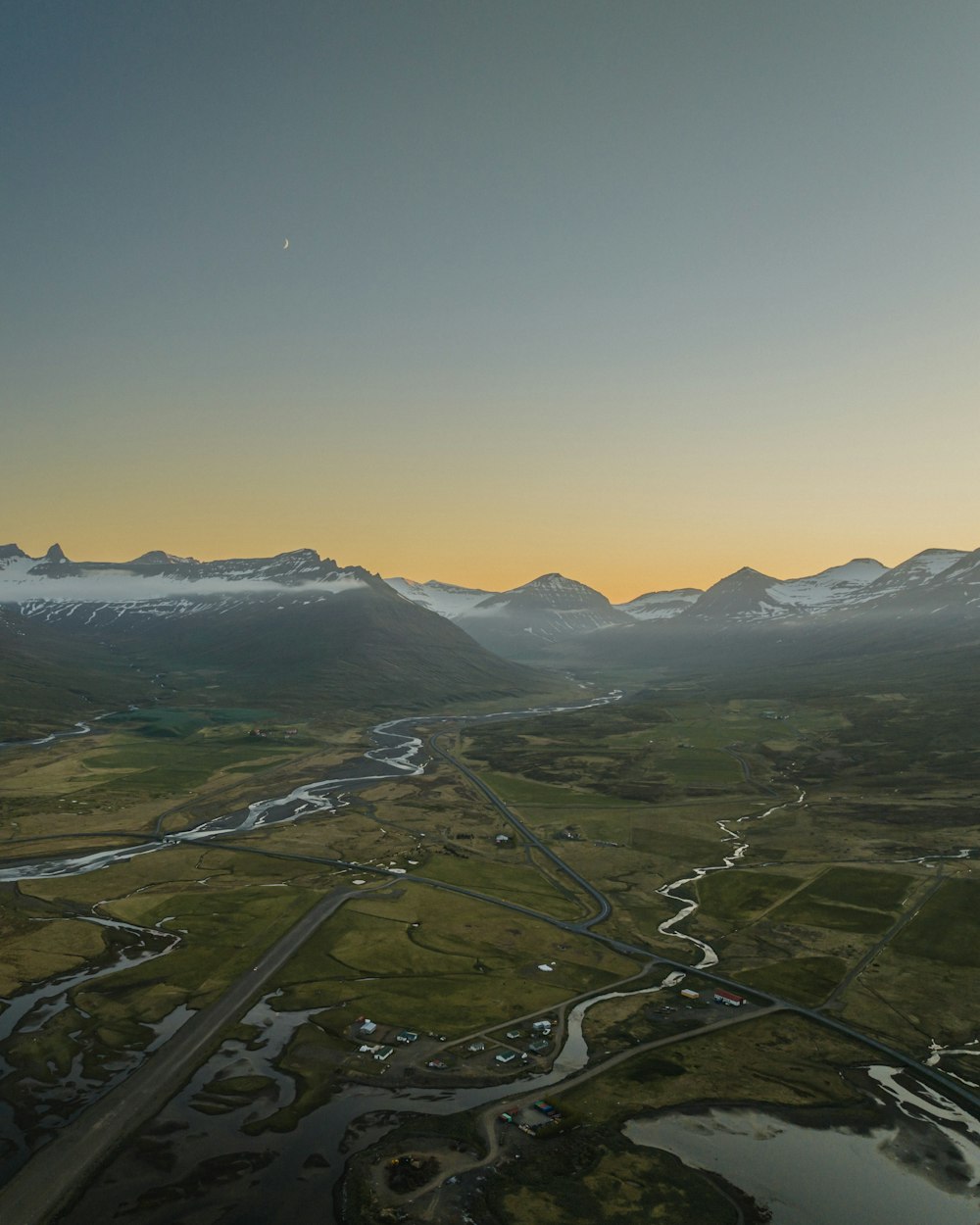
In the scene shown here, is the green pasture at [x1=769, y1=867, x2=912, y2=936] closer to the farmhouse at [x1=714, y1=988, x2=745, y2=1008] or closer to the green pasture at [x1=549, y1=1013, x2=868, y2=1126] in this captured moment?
the farmhouse at [x1=714, y1=988, x2=745, y2=1008]

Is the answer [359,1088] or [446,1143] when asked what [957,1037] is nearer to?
[446,1143]

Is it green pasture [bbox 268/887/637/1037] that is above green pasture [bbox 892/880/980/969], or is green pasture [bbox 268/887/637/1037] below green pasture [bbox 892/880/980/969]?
above

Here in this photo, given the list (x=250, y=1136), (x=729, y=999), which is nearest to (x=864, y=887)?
(x=729, y=999)

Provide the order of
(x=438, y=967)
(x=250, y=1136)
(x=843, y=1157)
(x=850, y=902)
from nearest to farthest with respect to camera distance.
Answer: (x=250, y=1136)
(x=843, y=1157)
(x=438, y=967)
(x=850, y=902)

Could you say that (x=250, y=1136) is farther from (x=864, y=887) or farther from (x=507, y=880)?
(x=864, y=887)

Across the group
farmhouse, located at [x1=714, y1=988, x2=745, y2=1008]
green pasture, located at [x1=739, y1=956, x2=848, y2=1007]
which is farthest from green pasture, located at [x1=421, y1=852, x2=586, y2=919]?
farmhouse, located at [x1=714, y1=988, x2=745, y2=1008]

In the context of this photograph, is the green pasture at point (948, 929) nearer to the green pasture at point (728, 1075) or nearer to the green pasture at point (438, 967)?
the green pasture at point (728, 1075)

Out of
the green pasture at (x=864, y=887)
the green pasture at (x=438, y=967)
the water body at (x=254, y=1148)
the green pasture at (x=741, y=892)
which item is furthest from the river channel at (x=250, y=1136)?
the green pasture at (x=864, y=887)
